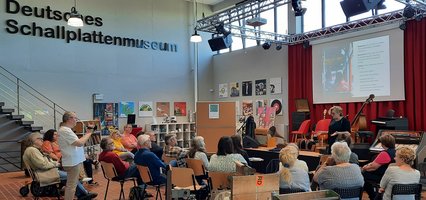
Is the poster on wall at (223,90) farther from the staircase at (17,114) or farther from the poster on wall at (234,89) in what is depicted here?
the staircase at (17,114)

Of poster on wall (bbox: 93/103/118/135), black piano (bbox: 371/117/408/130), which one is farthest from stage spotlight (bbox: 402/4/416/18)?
poster on wall (bbox: 93/103/118/135)

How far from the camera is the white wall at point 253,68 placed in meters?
11.4

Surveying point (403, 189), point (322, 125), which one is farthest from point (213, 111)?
point (403, 189)

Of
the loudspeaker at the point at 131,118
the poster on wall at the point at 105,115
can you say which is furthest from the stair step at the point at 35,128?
the loudspeaker at the point at 131,118

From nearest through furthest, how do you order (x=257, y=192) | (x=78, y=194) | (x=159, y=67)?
1. (x=257, y=192)
2. (x=78, y=194)
3. (x=159, y=67)

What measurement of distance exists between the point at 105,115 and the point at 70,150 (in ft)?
23.2

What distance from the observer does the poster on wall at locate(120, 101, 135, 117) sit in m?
11.8

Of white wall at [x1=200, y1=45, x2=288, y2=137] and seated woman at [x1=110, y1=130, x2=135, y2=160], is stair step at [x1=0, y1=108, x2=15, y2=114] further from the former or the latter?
white wall at [x1=200, y1=45, x2=288, y2=137]

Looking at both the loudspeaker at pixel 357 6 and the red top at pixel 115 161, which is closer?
the red top at pixel 115 161

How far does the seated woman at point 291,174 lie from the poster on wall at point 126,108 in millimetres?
8950

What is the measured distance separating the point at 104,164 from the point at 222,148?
192cm

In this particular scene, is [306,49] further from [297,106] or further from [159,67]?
[159,67]

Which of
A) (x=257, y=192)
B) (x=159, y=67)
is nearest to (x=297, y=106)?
(x=159, y=67)

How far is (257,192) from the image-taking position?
262 cm
